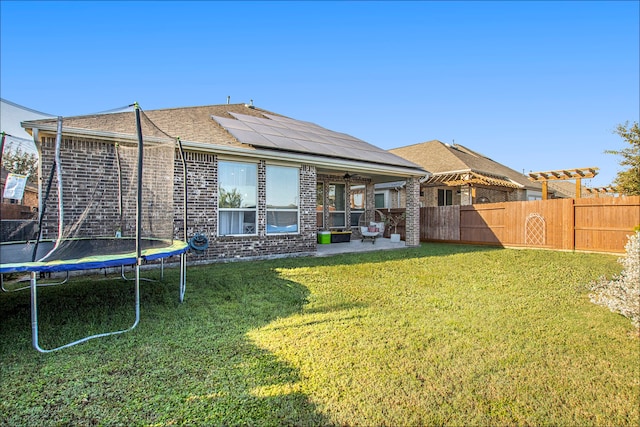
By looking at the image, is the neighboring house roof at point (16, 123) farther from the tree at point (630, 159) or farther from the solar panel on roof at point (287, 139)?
the tree at point (630, 159)

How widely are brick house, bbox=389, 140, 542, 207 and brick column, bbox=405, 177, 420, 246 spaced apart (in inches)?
92.5

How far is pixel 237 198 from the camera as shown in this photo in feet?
25.6

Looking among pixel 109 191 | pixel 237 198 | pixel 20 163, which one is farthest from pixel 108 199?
pixel 237 198

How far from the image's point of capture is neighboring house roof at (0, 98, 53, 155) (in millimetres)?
3943

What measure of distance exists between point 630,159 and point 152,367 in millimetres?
19682

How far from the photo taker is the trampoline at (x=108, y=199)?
456 centimetres

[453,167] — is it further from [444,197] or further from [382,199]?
[382,199]

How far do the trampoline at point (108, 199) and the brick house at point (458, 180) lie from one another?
10912 millimetres

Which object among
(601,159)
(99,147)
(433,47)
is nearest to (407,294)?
(99,147)

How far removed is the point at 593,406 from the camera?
2.39 m

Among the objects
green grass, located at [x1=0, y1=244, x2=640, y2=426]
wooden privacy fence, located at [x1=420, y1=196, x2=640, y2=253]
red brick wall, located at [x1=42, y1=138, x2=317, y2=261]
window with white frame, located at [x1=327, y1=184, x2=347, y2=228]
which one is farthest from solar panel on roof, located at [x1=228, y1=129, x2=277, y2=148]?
wooden privacy fence, located at [x1=420, y1=196, x2=640, y2=253]

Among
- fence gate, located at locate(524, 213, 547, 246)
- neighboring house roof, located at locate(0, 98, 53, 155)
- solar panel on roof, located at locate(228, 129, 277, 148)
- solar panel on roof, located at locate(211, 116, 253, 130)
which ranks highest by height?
solar panel on roof, located at locate(211, 116, 253, 130)

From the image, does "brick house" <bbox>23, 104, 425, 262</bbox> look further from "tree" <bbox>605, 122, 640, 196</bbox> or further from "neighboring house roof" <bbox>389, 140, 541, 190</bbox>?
"tree" <bbox>605, 122, 640, 196</bbox>

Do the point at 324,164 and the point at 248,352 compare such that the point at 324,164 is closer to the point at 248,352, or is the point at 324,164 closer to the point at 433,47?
the point at 433,47
